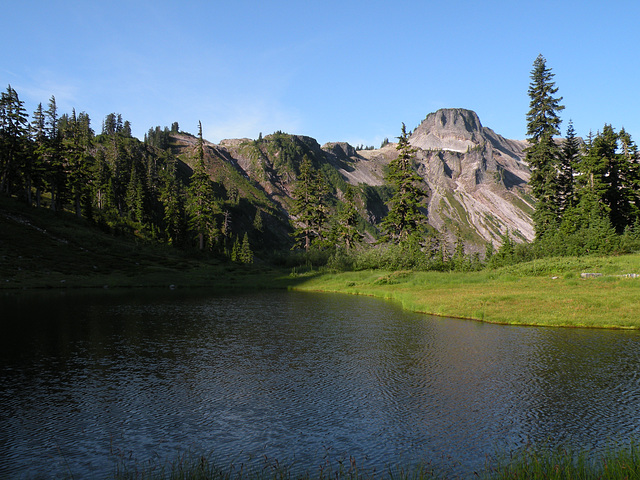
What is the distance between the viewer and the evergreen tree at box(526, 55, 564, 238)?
214 ft

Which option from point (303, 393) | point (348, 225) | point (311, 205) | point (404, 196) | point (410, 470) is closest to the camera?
point (410, 470)

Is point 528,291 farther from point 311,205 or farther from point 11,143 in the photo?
point 11,143

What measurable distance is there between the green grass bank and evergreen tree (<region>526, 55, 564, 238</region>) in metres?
21.1

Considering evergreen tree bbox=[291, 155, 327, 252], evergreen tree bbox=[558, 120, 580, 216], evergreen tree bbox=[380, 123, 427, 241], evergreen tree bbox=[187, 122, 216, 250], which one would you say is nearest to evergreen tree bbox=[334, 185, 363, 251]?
evergreen tree bbox=[291, 155, 327, 252]

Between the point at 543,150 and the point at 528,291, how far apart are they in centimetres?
3866

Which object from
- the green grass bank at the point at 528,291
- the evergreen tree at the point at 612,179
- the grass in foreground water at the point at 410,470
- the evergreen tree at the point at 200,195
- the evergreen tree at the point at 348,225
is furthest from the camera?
the evergreen tree at the point at 200,195

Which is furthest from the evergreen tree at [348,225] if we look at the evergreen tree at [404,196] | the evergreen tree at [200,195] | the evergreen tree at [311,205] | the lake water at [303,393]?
the lake water at [303,393]

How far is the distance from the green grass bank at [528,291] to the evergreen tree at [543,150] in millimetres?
21142

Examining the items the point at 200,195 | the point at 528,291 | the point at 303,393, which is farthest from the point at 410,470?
the point at 200,195

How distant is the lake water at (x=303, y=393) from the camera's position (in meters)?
10.6

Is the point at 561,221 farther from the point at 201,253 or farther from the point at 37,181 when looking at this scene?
the point at 37,181

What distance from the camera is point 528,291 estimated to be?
36.0 meters

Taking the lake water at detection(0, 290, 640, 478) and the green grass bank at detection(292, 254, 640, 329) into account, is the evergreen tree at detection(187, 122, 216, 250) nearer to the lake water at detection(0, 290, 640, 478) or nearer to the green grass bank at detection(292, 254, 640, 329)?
the green grass bank at detection(292, 254, 640, 329)

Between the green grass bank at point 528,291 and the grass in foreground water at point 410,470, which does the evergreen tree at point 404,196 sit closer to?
the green grass bank at point 528,291
